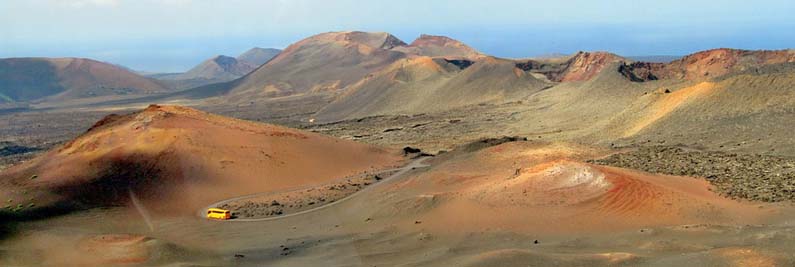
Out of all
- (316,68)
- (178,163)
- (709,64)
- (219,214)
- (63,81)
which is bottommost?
(219,214)

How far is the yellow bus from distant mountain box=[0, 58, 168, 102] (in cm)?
13736

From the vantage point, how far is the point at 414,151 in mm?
49781

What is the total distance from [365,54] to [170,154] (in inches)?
4520

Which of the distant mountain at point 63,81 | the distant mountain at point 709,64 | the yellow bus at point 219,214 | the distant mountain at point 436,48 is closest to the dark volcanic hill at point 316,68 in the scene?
the distant mountain at point 436,48

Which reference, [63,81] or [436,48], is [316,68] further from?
[63,81]

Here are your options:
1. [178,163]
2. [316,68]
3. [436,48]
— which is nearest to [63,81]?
[316,68]

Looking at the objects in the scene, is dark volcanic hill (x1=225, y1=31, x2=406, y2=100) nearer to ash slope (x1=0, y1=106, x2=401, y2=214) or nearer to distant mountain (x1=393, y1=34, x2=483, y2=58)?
distant mountain (x1=393, y1=34, x2=483, y2=58)

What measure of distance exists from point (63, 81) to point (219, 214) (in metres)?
158

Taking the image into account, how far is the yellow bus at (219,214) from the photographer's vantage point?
34.0 m

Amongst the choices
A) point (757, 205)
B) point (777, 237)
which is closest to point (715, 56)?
point (757, 205)

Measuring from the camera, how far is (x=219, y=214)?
34219 mm

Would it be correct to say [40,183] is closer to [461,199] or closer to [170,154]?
[170,154]

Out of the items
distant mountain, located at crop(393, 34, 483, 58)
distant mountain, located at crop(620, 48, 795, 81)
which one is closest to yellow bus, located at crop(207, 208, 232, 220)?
distant mountain, located at crop(620, 48, 795, 81)

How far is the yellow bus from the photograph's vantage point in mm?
34031
